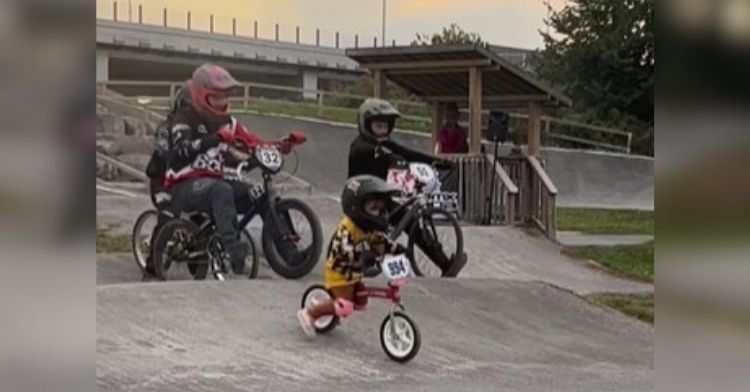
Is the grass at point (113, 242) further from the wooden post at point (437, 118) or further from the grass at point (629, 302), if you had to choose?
the wooden post at point (437, 118)

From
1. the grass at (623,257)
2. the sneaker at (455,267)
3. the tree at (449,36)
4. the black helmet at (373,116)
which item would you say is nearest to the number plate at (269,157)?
the black helmet at (373,116)

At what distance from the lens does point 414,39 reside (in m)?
17.5

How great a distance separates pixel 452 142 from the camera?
35.2 ft

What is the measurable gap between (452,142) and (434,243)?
12.4 ft

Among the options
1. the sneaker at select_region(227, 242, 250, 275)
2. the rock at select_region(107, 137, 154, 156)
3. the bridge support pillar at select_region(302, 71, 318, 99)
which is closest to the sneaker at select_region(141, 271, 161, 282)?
the sneaker at select_region(227, 242, 250, 275)

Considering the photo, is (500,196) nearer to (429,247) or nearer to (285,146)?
(429,247)

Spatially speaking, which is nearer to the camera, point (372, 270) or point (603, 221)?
point (372, 270)

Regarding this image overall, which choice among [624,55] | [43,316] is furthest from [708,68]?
[624,55]

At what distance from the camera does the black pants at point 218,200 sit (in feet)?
21.2

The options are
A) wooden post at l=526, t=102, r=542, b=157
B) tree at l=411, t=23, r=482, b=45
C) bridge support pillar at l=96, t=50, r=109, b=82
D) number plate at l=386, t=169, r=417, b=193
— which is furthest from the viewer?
tree at l=411, t=23, r=482, b=45

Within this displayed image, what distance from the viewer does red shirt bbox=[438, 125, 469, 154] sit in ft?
35.0

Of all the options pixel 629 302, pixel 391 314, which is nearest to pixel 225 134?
pixel 391 314

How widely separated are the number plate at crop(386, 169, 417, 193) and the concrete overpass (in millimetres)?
5382

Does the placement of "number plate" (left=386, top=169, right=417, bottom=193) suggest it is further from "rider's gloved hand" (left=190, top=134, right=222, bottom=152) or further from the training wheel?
the training wheel
